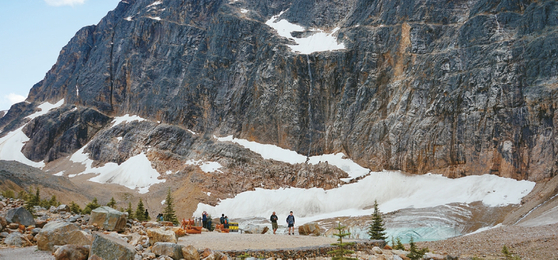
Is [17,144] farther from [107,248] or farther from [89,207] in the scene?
[107,248]

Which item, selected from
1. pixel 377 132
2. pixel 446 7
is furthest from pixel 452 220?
pixel 446 7

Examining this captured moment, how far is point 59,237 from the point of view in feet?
33.9

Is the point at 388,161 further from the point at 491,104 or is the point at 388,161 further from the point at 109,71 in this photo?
the point at 109,71

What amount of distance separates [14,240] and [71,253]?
120 inches

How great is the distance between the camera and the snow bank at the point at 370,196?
47.7 meters

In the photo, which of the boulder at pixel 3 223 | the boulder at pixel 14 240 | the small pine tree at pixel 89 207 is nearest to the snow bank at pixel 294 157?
the small pine tree at pixel 89 207

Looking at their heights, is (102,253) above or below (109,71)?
below

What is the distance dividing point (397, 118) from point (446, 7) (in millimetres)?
22950

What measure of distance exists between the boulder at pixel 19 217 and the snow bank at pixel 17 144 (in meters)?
90.7

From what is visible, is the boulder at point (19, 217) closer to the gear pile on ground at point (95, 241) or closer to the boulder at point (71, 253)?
the gear pile on ground at point (95, 241)

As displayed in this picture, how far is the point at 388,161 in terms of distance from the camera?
196 feet

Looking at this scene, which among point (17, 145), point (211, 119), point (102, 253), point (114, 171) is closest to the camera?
point (102, 253)

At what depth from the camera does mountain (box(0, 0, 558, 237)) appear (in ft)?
168

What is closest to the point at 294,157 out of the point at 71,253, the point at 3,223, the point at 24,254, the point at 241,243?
the point at 241,243
